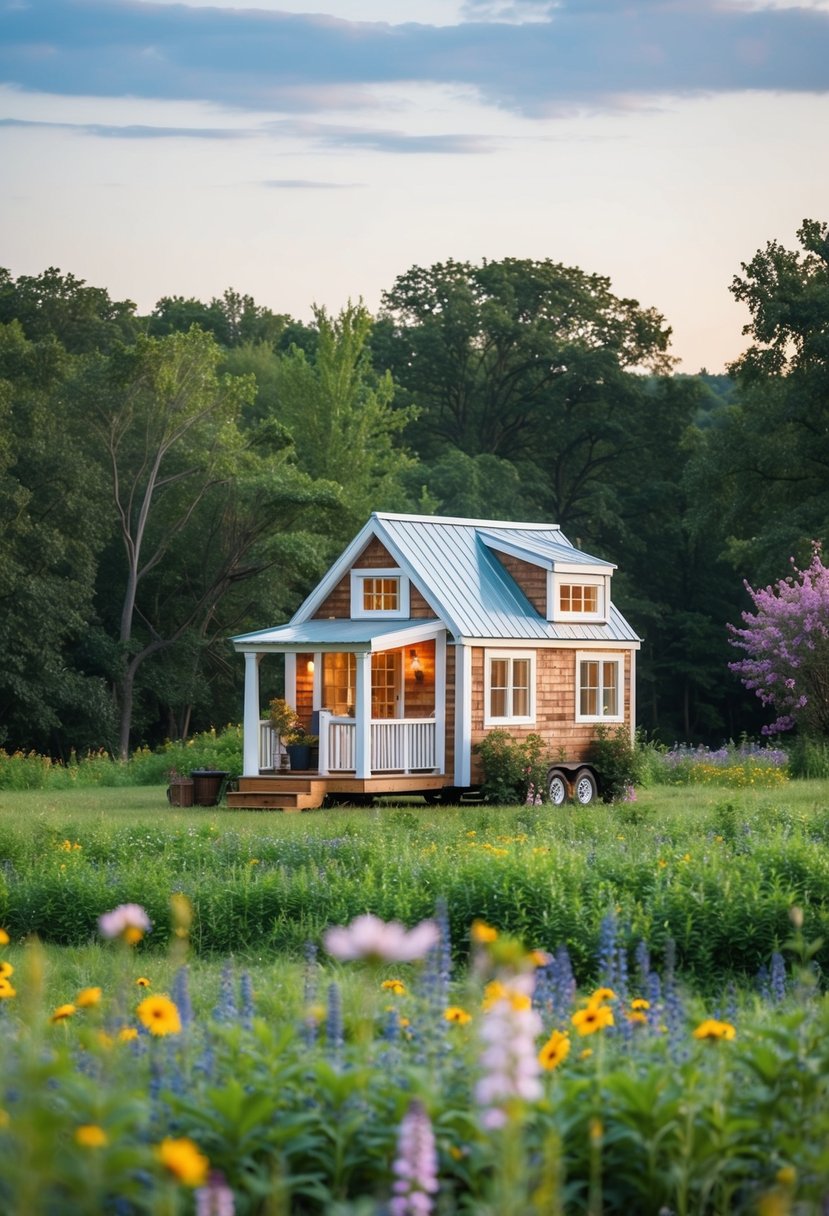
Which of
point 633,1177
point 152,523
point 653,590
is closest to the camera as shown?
point 633,1177

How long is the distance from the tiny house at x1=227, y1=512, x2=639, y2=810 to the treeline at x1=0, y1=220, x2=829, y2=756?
38.9ft

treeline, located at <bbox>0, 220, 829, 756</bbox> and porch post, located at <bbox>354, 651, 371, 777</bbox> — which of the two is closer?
porch post, located at <bbox>354, 651, 371, 777</bbox>

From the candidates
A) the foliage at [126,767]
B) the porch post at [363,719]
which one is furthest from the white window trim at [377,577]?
the foliage at [126,767]

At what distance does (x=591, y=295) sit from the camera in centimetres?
5662

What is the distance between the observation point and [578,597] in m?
30.0

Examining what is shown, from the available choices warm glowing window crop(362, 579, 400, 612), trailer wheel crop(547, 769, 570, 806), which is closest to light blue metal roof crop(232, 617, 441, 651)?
warm glowing window crop(362, 579, 400, 612)

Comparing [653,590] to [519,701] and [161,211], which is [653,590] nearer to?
[161,211]

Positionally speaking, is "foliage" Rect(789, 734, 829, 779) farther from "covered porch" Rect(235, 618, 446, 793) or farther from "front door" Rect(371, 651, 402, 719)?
"front door" Rect(371, 651, 402, 719)

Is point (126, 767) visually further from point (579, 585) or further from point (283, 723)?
point (579, 585)

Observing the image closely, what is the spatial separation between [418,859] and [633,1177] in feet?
26.5

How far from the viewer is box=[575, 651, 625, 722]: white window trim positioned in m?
29.7

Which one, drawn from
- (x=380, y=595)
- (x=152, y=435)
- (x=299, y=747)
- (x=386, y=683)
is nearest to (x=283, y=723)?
(x=299, y=747)

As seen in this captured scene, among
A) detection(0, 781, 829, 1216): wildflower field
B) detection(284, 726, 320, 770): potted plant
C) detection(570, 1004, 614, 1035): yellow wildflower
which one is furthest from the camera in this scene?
detection(284, 726, 320, 770): potted plant

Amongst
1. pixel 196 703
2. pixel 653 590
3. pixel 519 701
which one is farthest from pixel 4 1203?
pixel 653 590
